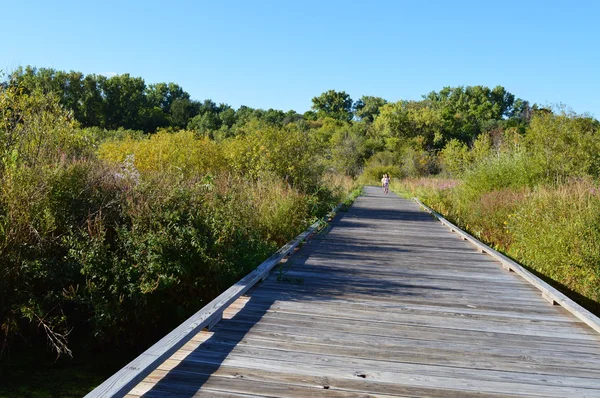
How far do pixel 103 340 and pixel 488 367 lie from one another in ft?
12.5

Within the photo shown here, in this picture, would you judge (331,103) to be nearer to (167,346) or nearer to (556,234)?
(556,234)

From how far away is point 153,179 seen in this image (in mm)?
7438

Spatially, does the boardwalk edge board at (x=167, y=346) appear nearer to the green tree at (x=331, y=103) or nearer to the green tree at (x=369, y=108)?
the green tree at (x=369, y=108)

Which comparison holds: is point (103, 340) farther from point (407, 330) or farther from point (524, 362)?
point (524, 362)

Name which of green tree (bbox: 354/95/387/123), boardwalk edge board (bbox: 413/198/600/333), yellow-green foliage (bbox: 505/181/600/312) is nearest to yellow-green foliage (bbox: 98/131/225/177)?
yellow-green foliage (bbox: 505/181/600/312)

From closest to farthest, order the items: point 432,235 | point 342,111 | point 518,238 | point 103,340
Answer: point 103,340
point 518,238
point 432,235
point 342,111

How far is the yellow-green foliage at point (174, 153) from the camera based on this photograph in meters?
14.5

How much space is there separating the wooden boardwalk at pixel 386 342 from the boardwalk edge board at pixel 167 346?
108mm

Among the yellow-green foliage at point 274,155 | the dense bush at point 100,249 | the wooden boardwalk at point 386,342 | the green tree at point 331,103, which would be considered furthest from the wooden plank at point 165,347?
the green tree at point 331,103

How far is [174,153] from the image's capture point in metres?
14.7

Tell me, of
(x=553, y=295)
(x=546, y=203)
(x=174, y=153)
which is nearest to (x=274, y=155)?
(x=174, y=153)

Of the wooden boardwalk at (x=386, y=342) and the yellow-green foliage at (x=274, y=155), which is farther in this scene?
the yellow-green foliage at (x=274, y=155)

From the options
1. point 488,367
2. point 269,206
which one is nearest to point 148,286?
point 488,367

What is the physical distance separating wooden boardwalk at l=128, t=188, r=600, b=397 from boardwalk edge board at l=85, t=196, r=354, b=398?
108mm
